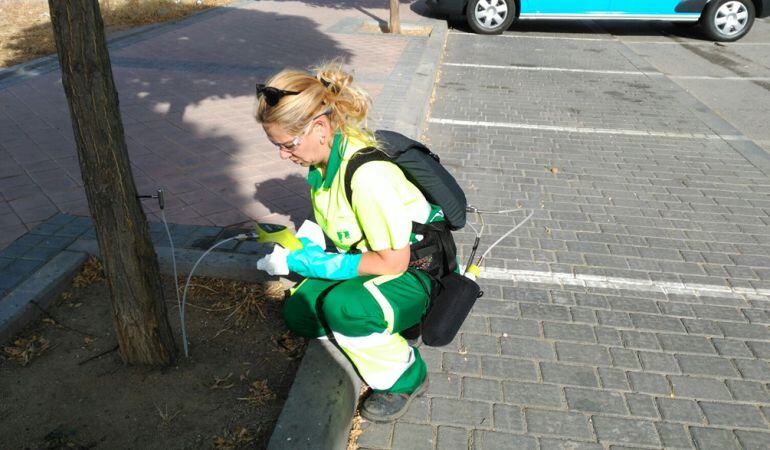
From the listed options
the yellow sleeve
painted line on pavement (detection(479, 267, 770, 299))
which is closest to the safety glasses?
the yellow sleeve

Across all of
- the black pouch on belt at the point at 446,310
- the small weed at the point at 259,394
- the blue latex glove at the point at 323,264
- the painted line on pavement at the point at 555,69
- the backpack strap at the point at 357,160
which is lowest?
the small weed at the point at 259,394

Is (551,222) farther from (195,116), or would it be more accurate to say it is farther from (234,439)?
(195,116)

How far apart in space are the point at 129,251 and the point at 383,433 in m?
1.32

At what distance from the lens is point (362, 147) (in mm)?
2295

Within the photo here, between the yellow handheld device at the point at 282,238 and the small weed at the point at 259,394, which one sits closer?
the yellow handheld device at the point at 282,238

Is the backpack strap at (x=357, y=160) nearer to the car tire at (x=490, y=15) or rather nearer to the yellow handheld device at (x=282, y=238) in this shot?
the yellow handheld device at (x=282, y=238)

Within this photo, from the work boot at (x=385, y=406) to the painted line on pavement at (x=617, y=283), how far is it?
1.31m

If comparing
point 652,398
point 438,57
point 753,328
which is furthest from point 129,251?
point 438,57

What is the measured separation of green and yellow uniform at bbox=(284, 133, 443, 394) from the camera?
87.3 inches

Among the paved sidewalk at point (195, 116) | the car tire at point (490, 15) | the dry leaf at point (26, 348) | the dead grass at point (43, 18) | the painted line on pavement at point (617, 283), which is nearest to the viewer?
the dry leaf at point (26, 348)

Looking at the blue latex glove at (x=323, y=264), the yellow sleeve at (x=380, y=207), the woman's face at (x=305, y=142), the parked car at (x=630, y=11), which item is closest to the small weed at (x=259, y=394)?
the blue latex glove at (x=323, y=264)

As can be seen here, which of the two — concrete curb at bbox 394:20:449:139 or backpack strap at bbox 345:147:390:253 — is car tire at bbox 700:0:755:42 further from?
backpack strap at bbox 345:147:390:253

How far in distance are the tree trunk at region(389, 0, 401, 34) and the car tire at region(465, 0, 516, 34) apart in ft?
5.00

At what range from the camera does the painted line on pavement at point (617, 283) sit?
363 centimetres
